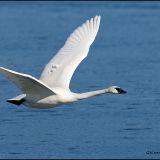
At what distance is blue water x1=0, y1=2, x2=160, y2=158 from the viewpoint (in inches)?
402

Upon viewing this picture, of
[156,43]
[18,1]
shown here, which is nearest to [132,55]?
[156,43]

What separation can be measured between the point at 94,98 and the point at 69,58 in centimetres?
253

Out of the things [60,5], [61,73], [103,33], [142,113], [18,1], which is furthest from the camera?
[18,1]

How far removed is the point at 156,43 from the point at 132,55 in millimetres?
1848

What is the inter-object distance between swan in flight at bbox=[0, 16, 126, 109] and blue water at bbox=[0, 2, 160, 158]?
635 mm

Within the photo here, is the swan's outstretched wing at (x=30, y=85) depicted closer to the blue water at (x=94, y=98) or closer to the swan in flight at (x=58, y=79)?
the swan in flight at (x=58, y=79)

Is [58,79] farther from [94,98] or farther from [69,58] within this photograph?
[94,98]

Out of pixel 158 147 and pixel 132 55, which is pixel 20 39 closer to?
pixel 132 55

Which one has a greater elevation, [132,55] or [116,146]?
[132,55]

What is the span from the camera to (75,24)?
2341cm

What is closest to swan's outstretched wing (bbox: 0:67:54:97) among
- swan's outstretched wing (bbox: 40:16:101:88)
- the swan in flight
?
the swan in flight

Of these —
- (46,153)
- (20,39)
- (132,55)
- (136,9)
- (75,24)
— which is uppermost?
(136,9)

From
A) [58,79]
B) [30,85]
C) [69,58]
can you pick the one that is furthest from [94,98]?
[30,85]

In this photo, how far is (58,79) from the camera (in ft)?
35.4
